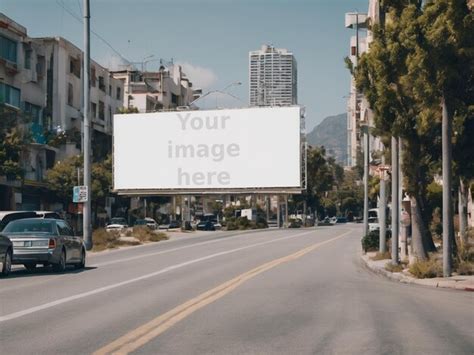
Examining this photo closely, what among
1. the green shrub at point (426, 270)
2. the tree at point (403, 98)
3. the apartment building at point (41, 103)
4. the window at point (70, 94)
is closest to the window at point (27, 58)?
the apartment building at point (41, 103)

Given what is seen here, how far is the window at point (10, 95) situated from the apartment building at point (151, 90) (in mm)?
41458

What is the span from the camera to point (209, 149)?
65.2m

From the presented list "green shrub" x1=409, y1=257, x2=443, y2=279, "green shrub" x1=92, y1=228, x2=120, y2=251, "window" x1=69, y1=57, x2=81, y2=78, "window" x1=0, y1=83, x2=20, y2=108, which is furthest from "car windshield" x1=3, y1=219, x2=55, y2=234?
"window" x1=69, y1=57, x2=81, y2=78

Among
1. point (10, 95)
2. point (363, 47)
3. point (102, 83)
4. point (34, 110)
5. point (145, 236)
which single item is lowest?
point (145, 236)

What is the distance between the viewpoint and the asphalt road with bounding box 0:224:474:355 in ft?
34.2

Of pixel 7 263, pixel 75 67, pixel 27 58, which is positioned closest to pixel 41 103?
pixel 27 58

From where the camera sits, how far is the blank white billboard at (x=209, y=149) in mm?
62938

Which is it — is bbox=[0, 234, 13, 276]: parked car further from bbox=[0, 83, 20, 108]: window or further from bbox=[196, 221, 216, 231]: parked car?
bbox=[196, 221, 216, 231]: parked car

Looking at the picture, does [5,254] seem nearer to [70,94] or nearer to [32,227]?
[32,227]

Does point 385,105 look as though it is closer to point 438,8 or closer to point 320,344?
point 438,8

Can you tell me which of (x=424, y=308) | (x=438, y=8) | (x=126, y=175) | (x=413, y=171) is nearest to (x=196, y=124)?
(x=126, y=175)

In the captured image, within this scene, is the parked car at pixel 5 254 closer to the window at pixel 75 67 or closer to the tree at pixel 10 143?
the tree at pixel 10 143

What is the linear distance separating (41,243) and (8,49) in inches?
1544

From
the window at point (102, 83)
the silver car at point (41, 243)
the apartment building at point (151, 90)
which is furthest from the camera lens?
the apartment building at point (151, 90)
